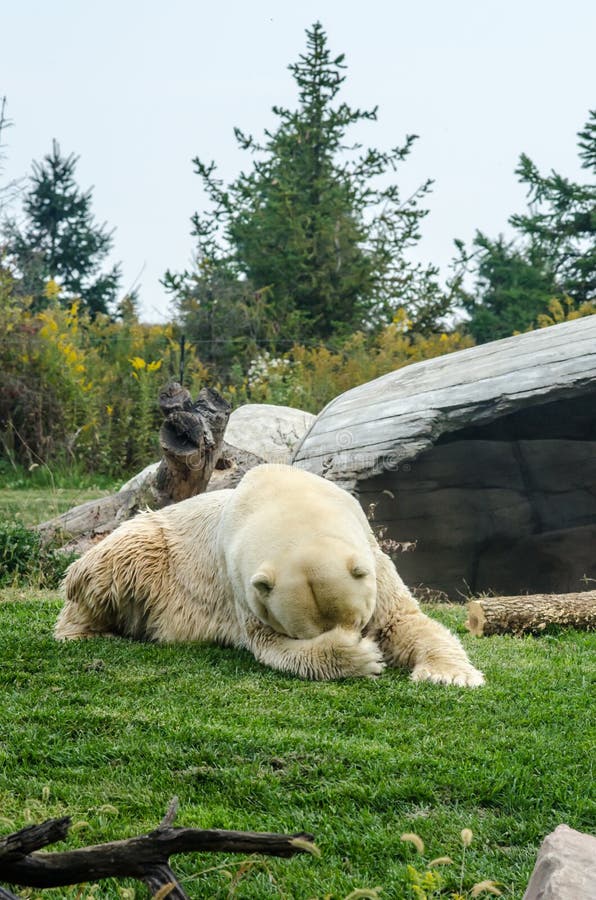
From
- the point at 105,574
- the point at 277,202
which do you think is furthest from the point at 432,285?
the point at 105,574

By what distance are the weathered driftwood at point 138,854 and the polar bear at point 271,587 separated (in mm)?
2927

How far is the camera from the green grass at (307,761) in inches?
104

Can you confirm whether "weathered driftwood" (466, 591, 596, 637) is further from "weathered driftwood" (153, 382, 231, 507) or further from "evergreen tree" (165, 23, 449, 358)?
"evergreen tree" (165, 23, 449, 358)

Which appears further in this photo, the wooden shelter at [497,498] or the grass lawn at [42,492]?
the grass lawn at [42,492]

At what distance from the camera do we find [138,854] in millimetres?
1413

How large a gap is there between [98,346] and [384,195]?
259 inches

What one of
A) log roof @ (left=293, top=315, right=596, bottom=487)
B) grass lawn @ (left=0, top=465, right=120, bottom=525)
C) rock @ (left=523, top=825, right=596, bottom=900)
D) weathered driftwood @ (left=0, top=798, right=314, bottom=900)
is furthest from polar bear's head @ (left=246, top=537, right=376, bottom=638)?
grass lawn @ (left=0, top=465, right=120, bottom=525)

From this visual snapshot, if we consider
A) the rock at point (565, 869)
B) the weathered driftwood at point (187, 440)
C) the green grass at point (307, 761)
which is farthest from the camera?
the weathered driftwood at point (187, 440)

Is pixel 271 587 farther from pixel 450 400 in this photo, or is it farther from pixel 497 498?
pixel 497 498

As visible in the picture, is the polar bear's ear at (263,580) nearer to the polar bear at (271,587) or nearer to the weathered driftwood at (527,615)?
the polar bear at (271,587)

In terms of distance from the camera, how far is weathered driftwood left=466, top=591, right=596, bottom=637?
5.66 metres

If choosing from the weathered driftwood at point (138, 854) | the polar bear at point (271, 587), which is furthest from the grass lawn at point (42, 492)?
the weathered driftwood at point (138, 854)

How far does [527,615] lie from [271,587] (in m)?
1.92

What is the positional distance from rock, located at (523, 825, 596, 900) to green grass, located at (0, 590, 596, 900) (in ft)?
1.36
